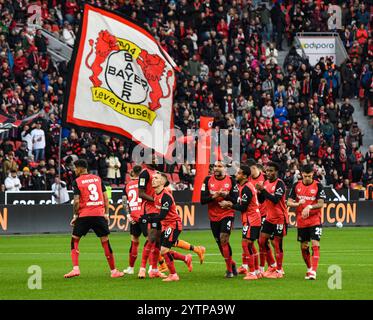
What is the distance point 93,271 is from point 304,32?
2964 centimetres

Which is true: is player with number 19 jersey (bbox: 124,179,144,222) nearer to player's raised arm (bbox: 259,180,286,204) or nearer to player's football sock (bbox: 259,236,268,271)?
player's football sock (bbox: 259,236,268,271)

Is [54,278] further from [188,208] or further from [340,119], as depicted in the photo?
[340,119]

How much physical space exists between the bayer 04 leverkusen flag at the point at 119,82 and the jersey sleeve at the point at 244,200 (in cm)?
791

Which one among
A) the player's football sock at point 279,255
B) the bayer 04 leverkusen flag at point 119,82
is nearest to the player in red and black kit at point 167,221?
the player's football sock at point 279,255

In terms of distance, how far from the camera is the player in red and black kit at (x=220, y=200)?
23.4 m

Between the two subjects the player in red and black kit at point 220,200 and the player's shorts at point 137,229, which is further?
the player's shorts at point 137,229

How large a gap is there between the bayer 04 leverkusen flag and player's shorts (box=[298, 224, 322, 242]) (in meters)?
8.53

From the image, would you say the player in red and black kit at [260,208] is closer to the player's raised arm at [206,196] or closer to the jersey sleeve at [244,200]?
the jersey sleeve at [244,200]

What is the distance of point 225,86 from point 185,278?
81.5 ft

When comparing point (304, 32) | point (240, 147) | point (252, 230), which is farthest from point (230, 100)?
point (252, 230)

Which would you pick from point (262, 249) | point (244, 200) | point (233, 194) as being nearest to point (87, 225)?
point (233, 194)

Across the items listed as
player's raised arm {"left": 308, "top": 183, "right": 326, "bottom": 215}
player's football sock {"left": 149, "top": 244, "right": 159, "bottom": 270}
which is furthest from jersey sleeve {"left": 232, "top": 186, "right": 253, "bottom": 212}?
player's football sock {"left": 149, "top": 244, "right": 159, "bottom": 270}

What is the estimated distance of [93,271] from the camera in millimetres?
25094

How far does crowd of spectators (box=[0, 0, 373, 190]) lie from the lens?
40.5 metres
